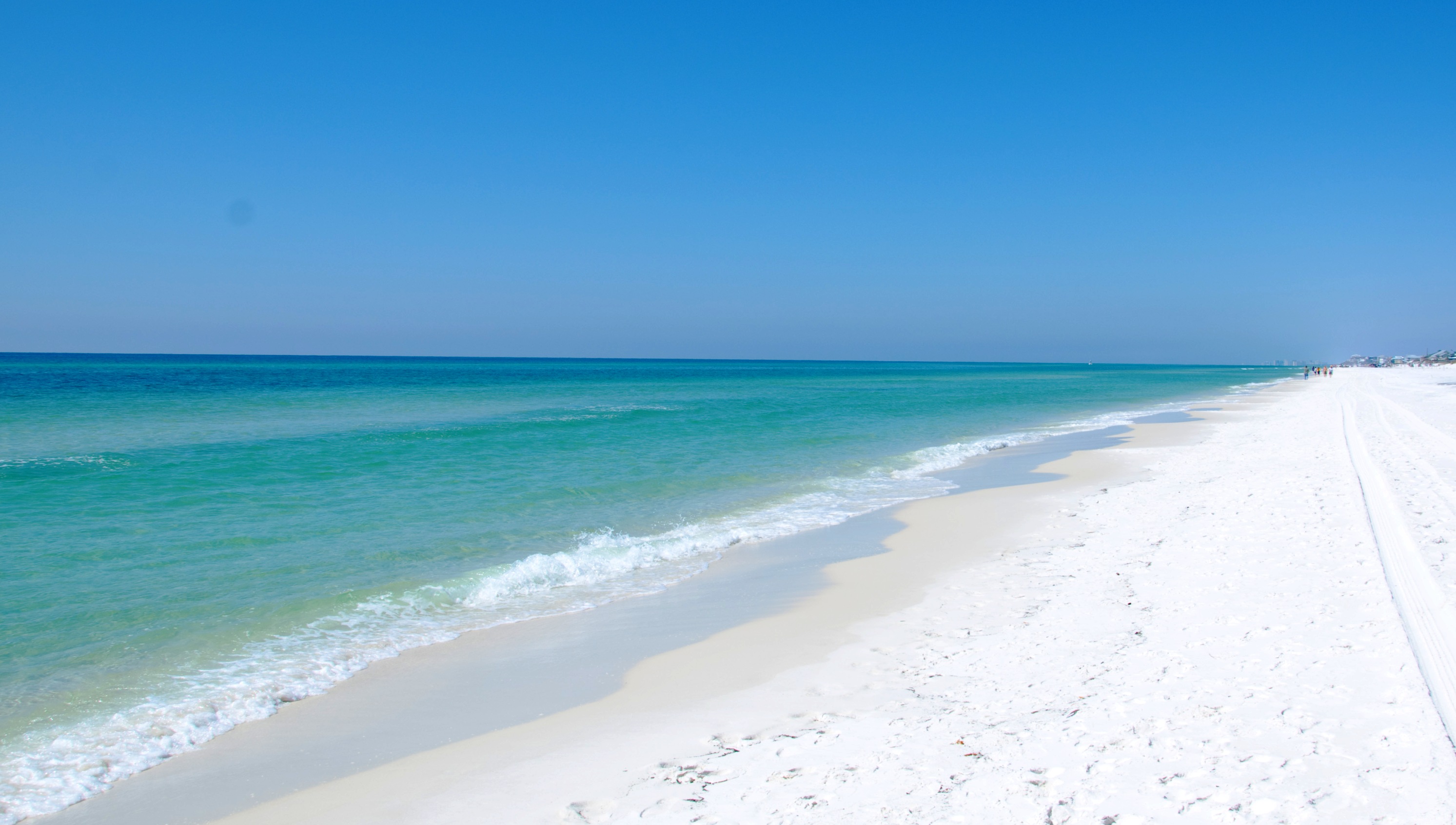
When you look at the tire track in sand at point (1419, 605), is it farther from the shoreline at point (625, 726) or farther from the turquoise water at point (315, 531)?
the turquoise water at point (315, 531)

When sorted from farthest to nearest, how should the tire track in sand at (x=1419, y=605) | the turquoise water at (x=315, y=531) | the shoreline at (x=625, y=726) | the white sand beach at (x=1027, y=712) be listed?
the turquoise water at (x=315, y=531)
the tire track in sand at (x=1419, y=605)
the shoreline at (x=625, y=726)
the white sand beach at (x=1027, y=712)

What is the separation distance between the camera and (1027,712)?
4.74 meters

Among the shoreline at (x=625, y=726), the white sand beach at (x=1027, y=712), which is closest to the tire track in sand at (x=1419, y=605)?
the white sand beach at (x=1027, y=712)

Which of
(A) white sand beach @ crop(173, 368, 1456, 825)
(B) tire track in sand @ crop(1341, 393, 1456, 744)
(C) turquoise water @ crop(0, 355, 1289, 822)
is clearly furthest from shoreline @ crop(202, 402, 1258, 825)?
(B) tire track in sand @ crop(1341, 393, 1456, 744)

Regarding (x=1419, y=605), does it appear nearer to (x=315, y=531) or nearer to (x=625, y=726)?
(x=625, y=726)

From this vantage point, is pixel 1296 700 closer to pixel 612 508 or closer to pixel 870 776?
pixel 870 776

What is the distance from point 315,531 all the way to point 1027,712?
Result: 10.7m

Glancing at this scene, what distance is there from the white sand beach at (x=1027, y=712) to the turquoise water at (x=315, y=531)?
232 centimetres

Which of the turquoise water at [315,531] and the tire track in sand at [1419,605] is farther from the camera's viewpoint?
the turquoise water at [315,531]

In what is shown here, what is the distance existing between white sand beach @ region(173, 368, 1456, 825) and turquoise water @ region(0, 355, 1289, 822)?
Answer: 7.60 ft

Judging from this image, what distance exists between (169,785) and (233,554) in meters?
6.51

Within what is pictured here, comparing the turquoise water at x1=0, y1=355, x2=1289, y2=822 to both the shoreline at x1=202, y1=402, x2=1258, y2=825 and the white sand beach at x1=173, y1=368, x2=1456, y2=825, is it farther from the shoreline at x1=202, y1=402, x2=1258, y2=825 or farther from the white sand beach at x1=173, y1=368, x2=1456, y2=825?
the white sand beach at x1=173, y1=368, x2=1456, y2=825

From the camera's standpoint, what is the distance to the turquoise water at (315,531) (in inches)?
238

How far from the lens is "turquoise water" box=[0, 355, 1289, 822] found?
6.05 meters
